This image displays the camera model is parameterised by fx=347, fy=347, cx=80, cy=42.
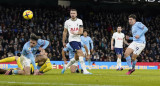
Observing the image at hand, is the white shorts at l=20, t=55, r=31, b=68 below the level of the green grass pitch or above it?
above

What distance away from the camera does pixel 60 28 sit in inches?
1162

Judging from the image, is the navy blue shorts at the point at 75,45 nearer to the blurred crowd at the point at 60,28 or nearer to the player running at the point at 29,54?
the player running at the point at 29,54

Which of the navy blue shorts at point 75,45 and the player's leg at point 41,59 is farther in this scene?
the navy blue shorts at point 75,45

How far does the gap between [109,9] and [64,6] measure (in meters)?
5.34

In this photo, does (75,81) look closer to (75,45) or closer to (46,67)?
(46,67)

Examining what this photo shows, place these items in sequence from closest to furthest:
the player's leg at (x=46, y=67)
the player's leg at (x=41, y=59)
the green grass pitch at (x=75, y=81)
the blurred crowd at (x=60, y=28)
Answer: the green grass pitch at (x=75, y=81), the player's leg at (x=41, y=59), the player's leg at (x=46, y=67), the blurred crowd at (x=60, y=28)

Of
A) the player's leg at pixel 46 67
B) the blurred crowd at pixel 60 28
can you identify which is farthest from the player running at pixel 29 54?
the blurred crowd at pixel 60 28

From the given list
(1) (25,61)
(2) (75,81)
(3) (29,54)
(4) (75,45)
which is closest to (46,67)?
(1) (25,61)

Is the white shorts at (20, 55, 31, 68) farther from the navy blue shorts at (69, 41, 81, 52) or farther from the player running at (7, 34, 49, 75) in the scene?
the navy blue shorts at (69, 41, 81, 52)

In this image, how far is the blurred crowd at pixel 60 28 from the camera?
2547 cm

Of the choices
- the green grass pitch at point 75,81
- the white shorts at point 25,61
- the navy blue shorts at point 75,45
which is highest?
the navy blue shorts at point 75,45

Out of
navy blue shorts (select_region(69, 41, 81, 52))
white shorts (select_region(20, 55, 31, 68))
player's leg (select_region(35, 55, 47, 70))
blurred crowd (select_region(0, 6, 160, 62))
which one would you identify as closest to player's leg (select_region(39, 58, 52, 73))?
player's leg (select_region(35, 55, 47, 70))

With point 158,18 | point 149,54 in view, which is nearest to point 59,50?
point 149,54

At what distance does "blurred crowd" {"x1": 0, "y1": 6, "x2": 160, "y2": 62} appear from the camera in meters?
25.5
